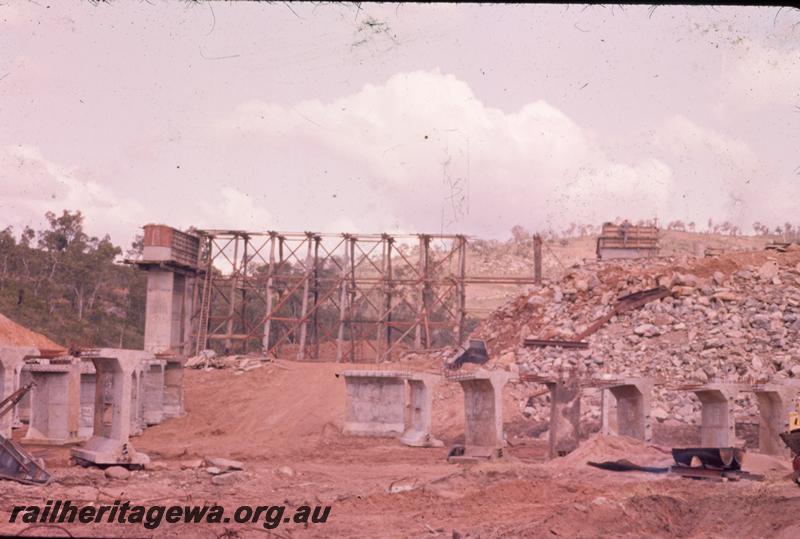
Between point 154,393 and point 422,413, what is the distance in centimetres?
904

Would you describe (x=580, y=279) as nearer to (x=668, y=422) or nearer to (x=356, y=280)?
(x=356, y=280)

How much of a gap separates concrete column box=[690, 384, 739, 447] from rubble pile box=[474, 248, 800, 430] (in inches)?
160

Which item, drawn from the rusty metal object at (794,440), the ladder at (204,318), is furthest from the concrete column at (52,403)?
the rusty metal object at (794,440)

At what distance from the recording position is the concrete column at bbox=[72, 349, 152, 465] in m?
18.1

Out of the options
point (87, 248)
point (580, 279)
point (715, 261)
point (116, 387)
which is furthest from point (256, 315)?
point (116, 387)

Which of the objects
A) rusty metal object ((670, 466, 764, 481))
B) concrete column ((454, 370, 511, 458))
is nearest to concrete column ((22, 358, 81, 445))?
concrete column ((454, 370, 511, 458))

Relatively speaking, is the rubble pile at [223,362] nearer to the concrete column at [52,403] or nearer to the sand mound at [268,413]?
the sand mound at [268,413]

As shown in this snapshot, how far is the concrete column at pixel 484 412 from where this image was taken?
21547mm

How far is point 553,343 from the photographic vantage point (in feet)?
108

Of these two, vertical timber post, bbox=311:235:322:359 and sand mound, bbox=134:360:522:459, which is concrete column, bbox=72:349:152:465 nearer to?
sand mound, bbox=134:360:522:459

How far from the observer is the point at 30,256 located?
5356 cm

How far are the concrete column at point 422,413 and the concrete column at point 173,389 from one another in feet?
28.7

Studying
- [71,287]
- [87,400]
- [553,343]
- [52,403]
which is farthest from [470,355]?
[71,287]

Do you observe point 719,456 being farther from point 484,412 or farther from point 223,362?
point 223,362
